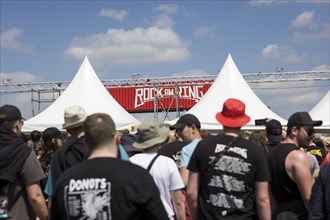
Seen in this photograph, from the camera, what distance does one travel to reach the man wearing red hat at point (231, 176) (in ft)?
11.9

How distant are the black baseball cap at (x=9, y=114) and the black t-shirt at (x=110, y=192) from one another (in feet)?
5.48

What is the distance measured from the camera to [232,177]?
3643 mm

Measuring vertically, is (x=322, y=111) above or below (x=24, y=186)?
above

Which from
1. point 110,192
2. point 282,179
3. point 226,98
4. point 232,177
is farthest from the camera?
point 226,98

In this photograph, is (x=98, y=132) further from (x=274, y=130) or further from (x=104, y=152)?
(x=274, y=130)

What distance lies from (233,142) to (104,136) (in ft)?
4.78

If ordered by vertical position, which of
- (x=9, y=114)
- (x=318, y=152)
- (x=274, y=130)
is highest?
(x=9, y=114)

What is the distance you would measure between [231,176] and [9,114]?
2.02 meters

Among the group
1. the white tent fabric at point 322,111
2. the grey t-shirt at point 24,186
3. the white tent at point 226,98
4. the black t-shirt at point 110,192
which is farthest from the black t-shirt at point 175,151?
the white tent fabric at point 322,111

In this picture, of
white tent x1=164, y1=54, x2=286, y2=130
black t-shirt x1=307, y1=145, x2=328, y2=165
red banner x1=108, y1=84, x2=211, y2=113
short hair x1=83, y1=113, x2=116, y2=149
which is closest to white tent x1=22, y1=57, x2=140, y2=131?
white tent x1=164, y1=54, x2=286, y2=130

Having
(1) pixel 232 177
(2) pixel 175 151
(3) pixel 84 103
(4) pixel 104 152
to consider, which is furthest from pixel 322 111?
(4) pixel 104 152

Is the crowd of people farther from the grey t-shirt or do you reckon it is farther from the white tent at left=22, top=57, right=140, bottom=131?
the white tent at left=22, top=57, right=140, bottom=131

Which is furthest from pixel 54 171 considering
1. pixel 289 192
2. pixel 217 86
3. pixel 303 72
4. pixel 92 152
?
pixel 303 72

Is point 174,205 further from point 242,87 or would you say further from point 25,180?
point 242,87
